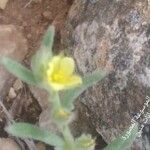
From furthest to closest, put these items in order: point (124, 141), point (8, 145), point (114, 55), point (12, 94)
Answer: point (12, 94)
point (8, 145)
point (114, 55)
point (124, 141)

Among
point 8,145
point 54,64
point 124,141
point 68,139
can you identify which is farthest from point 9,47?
point 54,64

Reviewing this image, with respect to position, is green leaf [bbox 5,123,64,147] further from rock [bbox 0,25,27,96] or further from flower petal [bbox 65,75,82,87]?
rock [bbox 0,25,27,96]

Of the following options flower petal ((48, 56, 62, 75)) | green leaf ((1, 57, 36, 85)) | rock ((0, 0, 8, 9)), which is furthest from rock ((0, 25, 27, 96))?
flower petal ((48, 56, 62, 75))

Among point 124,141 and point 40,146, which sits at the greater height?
point 124,141

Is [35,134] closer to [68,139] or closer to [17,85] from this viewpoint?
[68,139]

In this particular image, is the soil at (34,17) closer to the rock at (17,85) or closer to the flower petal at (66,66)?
the rock at (17,85)

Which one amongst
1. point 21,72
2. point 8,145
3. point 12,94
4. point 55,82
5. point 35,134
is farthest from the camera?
point 12,94

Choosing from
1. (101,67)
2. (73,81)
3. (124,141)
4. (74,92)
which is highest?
(73,81)

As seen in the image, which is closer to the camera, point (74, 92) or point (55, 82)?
A: point (55, 82)
